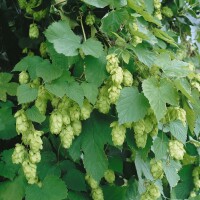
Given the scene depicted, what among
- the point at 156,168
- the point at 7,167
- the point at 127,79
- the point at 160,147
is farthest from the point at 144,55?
the point at 7,167

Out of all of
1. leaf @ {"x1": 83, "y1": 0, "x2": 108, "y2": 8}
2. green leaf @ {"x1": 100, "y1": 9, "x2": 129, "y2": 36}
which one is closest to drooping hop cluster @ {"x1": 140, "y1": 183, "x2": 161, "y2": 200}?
green leaf @ {"x1": 100, "y1": 9, "x2": 129, "y2": 36}

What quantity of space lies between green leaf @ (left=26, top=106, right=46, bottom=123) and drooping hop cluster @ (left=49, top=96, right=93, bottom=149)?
47 millimetres

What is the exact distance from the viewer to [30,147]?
5.30 ft

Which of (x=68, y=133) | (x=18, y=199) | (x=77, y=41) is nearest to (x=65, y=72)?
(x=77, y=41)

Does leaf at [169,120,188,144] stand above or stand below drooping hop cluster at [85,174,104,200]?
above

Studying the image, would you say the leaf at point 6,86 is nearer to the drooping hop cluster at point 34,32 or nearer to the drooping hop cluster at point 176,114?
the drooping hop cluster at point 34,32

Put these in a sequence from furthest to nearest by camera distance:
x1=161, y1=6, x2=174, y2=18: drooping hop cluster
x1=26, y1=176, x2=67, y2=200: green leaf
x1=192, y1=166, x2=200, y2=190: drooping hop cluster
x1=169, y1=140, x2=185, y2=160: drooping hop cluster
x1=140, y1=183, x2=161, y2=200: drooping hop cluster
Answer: x1=161, y1=6, x2=174, y2=18: drooping hop cluster → x1=192, y1=166, x2=200, y2=190: drooping hop cluster → x1=140, y1=183, x2=161, y2=200: drooping hop cluster → x1=26, y1=176, x2=67, y2=200: green leaf → x1=169, y1=140, x2=185, y2=160: drooping hop cluster

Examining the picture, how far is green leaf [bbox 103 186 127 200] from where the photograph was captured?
2074 mm

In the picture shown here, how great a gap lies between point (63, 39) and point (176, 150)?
0.70 m

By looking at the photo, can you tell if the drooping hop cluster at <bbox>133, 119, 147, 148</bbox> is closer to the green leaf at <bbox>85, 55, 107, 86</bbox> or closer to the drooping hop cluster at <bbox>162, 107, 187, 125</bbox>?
the drooping hop cluster at <bbox>162, 107, 187, 125</bbox>

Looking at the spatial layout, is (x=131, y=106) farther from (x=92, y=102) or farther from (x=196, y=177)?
(x=196, y=177)

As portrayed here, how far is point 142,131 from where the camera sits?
162 cm

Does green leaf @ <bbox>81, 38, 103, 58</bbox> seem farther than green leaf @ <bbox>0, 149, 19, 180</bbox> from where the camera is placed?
No

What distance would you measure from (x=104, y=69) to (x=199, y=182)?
4.17 ft
